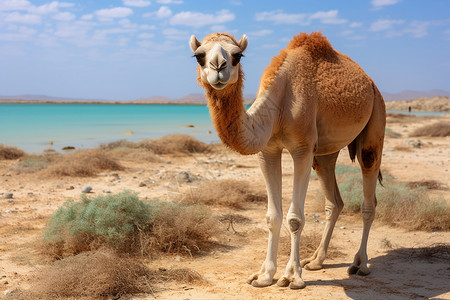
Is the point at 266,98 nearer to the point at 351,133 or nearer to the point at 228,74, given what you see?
the point at 228,74

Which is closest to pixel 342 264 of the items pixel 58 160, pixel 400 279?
pixel 400 279

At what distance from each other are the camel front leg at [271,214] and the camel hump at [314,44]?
1.39 metres

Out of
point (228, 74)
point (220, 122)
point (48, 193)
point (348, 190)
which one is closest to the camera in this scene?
point (228, 74)

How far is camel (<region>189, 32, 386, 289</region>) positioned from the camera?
448 centimetres

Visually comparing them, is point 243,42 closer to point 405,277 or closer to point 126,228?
point 126,228

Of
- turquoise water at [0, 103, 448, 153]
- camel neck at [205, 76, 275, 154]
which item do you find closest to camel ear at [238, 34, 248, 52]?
camel neck at [205, 76, 275, 154]

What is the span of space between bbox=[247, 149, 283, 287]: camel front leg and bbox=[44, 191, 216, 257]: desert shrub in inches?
52.7

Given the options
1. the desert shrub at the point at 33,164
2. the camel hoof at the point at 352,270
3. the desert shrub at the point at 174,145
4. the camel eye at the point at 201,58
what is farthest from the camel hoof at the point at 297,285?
the desert shrub at the point at 174,145

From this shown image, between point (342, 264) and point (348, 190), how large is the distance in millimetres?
3487

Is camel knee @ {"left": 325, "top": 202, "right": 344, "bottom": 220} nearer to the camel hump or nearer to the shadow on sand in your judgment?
the shadow on sand

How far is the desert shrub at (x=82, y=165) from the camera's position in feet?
41.2

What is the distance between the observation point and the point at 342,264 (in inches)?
247

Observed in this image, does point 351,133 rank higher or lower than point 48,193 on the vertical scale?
higher

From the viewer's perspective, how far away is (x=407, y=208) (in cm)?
801
